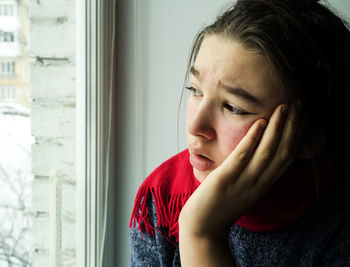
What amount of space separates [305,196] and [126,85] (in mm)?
806

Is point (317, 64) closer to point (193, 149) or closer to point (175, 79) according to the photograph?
point (193, 149)

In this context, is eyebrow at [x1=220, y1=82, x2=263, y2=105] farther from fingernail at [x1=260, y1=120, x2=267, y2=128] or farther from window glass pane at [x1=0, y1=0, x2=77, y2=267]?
window glass pane at [x1=0, y1=0, x2=77, y2=267]

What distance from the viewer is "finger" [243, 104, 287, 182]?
0.86 metres

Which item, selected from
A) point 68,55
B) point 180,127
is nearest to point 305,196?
point 180,127

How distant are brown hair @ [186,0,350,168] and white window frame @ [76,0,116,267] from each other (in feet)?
1.67

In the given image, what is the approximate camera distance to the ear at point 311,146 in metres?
0.98

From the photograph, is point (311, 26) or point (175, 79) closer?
point (311, 26)

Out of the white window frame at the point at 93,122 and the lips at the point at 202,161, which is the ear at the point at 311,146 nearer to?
the lips at the point at 202,161

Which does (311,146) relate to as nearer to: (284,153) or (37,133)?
(284,153)

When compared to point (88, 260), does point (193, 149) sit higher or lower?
higher

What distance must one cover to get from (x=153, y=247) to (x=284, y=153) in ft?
1.79

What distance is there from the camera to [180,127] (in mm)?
1431

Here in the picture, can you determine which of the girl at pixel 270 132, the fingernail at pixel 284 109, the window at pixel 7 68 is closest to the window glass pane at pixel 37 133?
the window at pixel 7 68

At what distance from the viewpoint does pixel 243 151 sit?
2.85 feet
